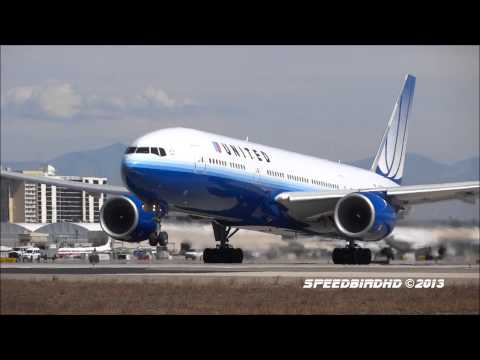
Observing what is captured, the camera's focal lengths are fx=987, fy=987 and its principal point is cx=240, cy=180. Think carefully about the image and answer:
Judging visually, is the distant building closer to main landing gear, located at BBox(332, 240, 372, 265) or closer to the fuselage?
the fuselage

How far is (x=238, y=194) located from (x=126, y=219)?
167 inches

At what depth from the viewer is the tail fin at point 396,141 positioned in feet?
164

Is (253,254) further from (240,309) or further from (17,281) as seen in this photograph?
(240,309)

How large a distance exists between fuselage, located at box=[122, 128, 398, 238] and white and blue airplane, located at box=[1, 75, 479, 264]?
3 cm

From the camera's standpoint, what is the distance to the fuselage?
107 ft

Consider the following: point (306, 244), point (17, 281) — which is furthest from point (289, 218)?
point (17, 281)

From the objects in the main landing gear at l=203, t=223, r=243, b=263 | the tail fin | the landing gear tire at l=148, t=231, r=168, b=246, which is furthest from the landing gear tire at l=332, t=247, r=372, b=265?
the tail fin

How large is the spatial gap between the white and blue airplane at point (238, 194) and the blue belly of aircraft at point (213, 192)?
33 mm

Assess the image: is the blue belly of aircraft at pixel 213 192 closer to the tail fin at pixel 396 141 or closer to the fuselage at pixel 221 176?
the fuselage at pixel 221 176

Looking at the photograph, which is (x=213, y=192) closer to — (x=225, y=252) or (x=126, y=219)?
(x=126, y=219)

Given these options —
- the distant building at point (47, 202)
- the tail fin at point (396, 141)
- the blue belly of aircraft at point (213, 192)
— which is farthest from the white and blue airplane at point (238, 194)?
the tail fin at point (396, 141)
